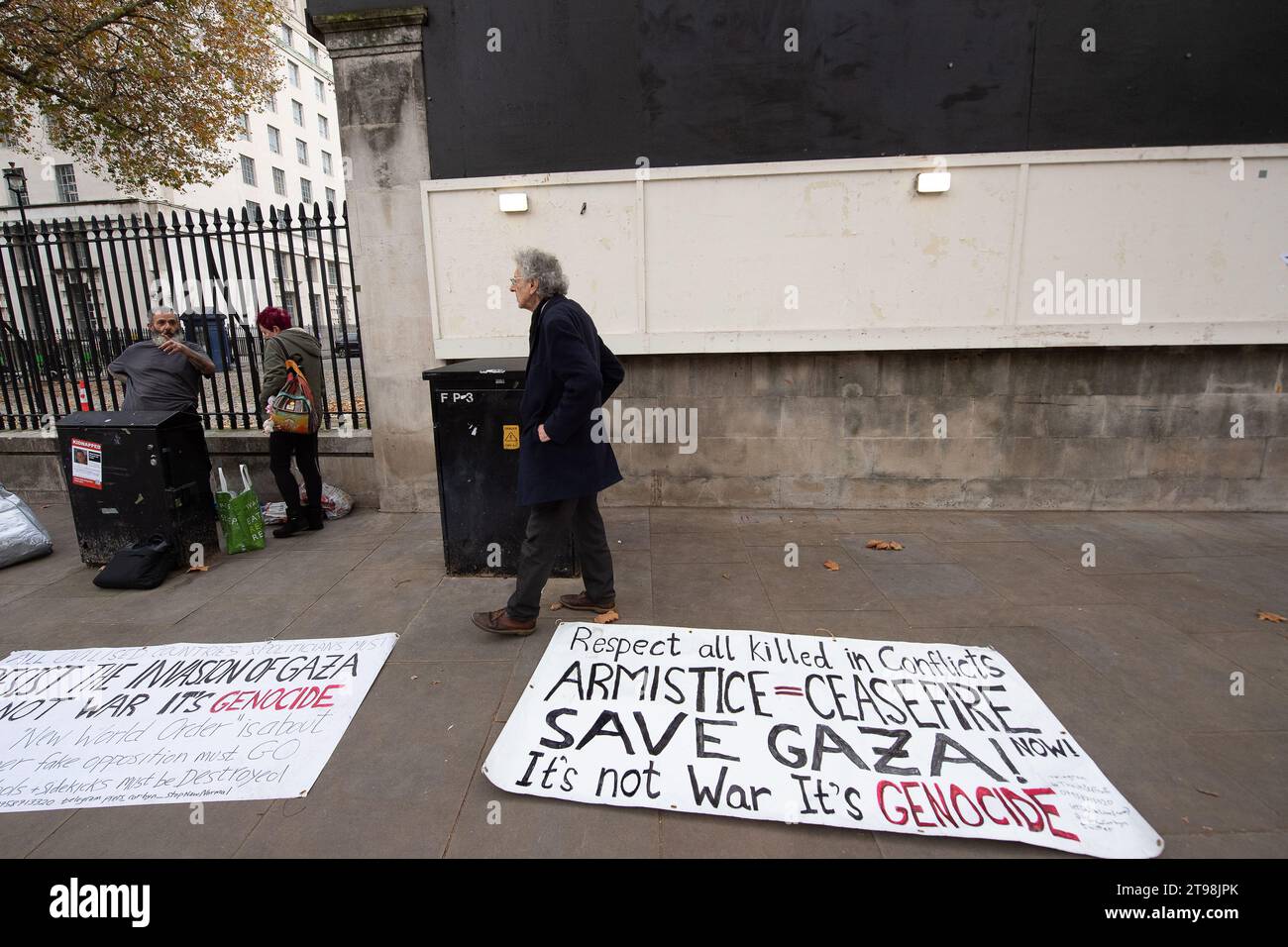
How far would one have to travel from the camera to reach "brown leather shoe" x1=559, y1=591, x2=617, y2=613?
157 inches

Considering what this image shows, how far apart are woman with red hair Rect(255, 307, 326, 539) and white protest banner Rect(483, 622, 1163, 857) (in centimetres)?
331

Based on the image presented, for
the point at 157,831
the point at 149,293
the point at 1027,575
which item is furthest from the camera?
the point at 149,293

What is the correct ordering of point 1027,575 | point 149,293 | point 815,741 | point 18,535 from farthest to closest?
point 149,293 → point 18,535 → point 1027,575 → point 815,741

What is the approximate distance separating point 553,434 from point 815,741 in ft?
6.40

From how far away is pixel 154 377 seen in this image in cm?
516

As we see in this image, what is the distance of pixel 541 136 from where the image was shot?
5.59 metres

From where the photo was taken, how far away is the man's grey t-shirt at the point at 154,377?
5.15m

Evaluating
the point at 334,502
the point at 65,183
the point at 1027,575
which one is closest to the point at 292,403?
the point at 334,502

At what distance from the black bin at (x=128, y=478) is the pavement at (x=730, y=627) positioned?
365mm

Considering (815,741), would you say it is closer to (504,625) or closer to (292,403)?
(504,625)

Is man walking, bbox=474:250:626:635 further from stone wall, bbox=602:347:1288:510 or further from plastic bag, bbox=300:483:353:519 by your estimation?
plastic bag, bbox=300:483:353:519

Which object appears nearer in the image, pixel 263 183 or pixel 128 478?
pixel 128 478

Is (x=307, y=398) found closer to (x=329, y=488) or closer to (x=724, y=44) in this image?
(x=329, y=488)

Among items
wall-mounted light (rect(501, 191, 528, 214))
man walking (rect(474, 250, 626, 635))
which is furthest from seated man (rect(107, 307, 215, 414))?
man walking (rect(474, 250, 626, 635))
